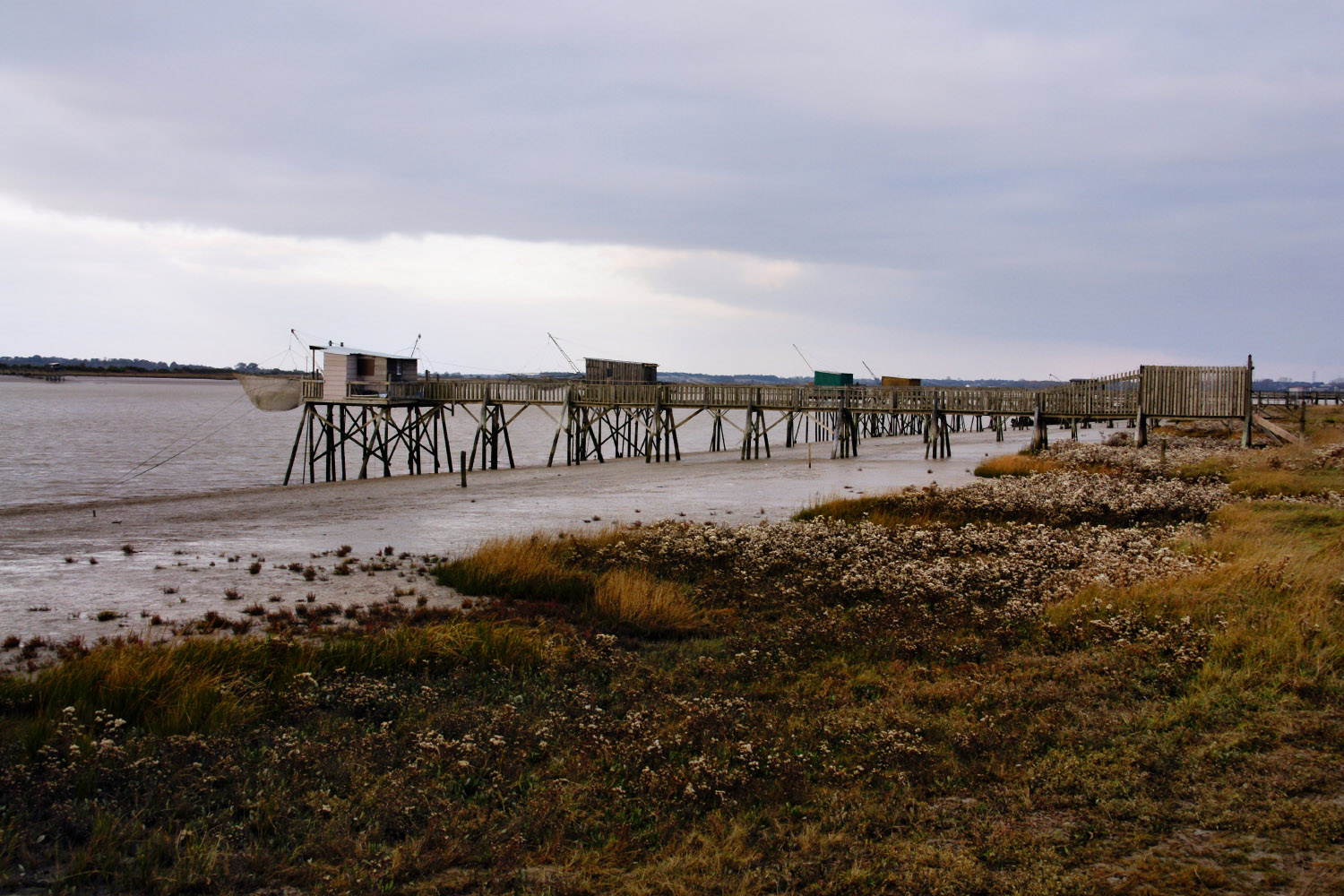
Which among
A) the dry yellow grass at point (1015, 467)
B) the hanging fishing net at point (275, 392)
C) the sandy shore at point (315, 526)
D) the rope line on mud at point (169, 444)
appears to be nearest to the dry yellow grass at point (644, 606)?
the sandy shore at point (315, 526)

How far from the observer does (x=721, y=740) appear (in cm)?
765

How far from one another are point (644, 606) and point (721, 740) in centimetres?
463

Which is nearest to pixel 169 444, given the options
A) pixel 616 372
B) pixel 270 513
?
pixel 616 372

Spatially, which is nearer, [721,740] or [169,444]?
[721,740]

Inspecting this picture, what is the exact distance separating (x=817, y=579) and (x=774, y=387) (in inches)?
1441

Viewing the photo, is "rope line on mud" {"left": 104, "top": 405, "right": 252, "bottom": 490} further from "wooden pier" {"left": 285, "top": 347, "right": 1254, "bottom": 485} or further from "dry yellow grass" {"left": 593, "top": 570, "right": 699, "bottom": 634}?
"dry yellow grass" {"left": 593, "top": 570, "right": 699, "bottom": 634}

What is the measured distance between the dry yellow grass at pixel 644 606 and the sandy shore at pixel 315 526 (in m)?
2.57

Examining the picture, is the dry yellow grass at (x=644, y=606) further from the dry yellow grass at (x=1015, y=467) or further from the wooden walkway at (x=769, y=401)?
the wooden walkway at (x=769, y=401)

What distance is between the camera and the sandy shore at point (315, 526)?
521 inches

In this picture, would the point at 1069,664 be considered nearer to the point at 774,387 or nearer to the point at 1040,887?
the point at 1040,887

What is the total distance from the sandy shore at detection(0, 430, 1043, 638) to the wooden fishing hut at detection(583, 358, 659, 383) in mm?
13297

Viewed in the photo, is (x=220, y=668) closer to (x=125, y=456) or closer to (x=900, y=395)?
(x=900, y=395)

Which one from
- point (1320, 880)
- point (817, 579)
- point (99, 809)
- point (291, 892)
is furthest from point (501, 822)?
point (817, 579)

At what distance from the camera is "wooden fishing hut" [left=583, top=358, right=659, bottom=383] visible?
54.5 meters
